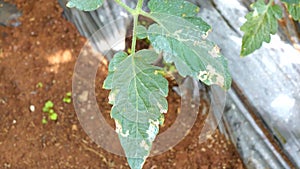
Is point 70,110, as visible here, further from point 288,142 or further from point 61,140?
point 288,142

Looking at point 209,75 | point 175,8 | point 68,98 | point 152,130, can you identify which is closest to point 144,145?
point 152,130

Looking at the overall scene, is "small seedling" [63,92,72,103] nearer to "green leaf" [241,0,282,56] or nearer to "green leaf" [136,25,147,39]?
"green leaf" [136,25,147,39]

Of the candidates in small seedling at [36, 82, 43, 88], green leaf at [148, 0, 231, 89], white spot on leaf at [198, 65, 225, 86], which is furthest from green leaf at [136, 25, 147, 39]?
small seedling at [36, 82, 43, 88]

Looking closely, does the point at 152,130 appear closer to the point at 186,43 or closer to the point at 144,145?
the point at 144,145

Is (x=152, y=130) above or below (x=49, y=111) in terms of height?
above

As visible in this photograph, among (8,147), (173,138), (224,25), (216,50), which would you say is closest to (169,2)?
(216,50)

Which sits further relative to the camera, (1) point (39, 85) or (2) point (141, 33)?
(1) point (39, 85)
